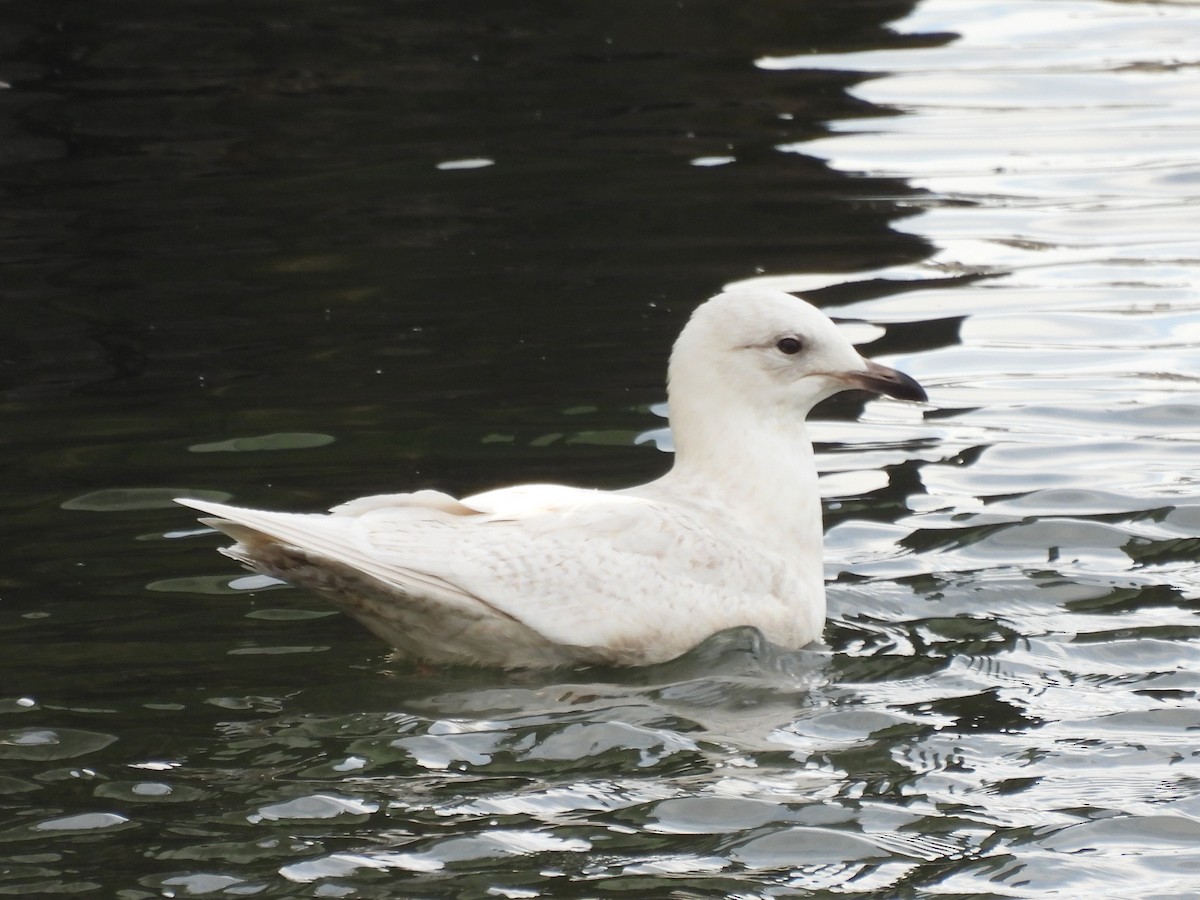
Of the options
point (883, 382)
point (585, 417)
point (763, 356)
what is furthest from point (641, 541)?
point (585, 417)

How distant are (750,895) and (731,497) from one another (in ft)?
7.48

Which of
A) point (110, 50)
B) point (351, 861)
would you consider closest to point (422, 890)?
point (351, 861)

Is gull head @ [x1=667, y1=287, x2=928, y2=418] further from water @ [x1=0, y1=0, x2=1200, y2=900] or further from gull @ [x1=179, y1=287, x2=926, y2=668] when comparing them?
water @ [x1=0, y1=0, x2=1200, y2=900]

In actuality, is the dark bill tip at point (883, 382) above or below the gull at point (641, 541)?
above

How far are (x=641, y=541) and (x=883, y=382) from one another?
1.15 meters

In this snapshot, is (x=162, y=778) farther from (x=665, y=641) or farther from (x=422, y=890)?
(x=665, y=641)

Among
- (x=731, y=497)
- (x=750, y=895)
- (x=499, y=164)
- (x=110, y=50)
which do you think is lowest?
(x=750, y=895)

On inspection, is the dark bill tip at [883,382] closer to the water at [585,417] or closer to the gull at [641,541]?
the gull at [641,541]

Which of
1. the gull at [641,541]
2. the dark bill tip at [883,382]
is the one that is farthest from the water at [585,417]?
the dark bill tip at [883,382]

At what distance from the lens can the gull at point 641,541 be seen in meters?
6.11

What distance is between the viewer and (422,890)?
187 inches

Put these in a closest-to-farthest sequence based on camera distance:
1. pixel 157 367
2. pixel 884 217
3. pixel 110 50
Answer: pixel 157 367, pixel 884 217, pixel 110 50

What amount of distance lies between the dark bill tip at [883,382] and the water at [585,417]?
73 cm

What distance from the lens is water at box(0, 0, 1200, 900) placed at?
204 inches
